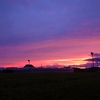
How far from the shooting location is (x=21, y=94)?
17047 millimetres

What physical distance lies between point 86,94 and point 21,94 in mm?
4854

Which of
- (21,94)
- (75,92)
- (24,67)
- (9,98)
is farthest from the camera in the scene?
(24,67)

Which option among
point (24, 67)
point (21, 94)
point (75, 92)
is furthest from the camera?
Result: point (24, 67)

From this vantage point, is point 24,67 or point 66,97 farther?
point 24,67

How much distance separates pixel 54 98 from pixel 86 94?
3036 millimetres

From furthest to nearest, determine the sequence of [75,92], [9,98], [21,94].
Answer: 1. [75,92]
2. [21,94]
3. [9,98]

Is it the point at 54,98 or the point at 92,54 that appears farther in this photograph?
the point at 92,54

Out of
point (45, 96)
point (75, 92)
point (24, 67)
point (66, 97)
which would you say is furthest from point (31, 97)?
point (24, 67)

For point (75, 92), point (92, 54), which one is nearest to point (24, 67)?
point (92, 54)

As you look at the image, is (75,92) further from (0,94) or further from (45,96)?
(0,94)

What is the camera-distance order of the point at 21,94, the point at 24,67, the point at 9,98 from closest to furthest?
the point at 9,98 → the point at 21,94 → the point at 24,67

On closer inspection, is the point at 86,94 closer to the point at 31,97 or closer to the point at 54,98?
the point at 54,98

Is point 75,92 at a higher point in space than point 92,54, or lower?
lower

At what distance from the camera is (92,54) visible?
383 ft
